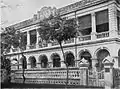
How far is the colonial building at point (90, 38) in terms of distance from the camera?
64.4ft

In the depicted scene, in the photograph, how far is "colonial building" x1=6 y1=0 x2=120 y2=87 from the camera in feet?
64.4

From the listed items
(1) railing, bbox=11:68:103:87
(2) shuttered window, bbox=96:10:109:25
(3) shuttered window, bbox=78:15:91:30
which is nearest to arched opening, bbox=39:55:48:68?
(3) shuttered window, bbox=78:15:91:30

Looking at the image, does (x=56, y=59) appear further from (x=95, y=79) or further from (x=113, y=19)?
(x=95, y=79)

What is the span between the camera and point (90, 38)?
2169 centimetres

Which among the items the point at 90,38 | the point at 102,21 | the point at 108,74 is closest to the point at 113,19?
the point at 102,21

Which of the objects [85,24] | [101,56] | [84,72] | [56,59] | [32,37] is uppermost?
[85,24]

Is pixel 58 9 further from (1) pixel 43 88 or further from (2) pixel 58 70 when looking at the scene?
(1) pixel 43 88

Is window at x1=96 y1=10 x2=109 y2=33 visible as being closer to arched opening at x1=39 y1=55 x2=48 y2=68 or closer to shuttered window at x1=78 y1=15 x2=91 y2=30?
shuttered window at x1=78 y1=15 x2=91 y2=30

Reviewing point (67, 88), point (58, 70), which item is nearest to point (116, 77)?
point (67, 88)

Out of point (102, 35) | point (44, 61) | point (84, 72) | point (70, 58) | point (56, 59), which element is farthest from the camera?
point (44, 61)

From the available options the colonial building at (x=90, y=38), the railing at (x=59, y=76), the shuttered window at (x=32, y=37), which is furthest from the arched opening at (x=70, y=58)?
the shuttered window at (x=32, y=37)

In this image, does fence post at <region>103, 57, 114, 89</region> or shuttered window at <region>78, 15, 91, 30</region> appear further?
shuttered window at <region>78, 15, 91, 30</region>

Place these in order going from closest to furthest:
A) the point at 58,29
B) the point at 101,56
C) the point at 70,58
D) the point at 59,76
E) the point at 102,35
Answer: the point at 58,29
the point at 59,76
the point at 102,35
the point at 101,56
the point at 70,58

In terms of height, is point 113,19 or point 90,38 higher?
point 113,19
